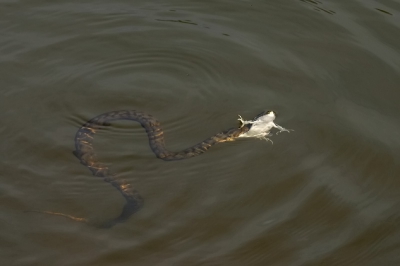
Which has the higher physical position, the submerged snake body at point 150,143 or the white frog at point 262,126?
the white frog at point 262,126

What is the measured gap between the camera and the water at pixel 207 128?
4.99 metres

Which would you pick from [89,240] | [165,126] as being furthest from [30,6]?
[89,240]

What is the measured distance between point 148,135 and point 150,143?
11 cm

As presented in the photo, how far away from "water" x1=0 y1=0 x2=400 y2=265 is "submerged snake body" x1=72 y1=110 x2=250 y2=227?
78mm

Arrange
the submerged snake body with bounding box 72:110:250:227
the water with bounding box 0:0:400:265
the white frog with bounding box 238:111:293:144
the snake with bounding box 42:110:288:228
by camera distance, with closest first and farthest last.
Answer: the water with bounding box 0:0:400:265 → the submerged snake body with bounding box 72:110:250:227 → the snake with bounding box 42:110:288:228 → the white frog with bounding box 238:111:293:144

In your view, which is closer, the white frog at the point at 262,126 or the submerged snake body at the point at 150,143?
the submerged snake body at the point at 150,143

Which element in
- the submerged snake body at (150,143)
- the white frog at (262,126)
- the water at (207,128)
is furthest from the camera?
the white frog at (262,126)

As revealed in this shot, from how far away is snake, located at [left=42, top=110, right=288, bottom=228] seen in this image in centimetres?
546

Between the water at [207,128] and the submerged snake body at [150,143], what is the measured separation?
8 cm

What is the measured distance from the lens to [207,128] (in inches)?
242

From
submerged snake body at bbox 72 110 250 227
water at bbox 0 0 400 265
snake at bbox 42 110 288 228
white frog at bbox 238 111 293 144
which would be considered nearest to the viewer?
water at bbox 0 0 400 265

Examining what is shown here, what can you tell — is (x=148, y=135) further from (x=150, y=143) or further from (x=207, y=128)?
(x=207, y=128)

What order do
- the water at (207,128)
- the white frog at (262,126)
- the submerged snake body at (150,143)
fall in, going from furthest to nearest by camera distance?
the white frog at (262,126)
the submerged snake body at (150,143)
the water at (207,128)

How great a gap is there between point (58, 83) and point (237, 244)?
117 inches
